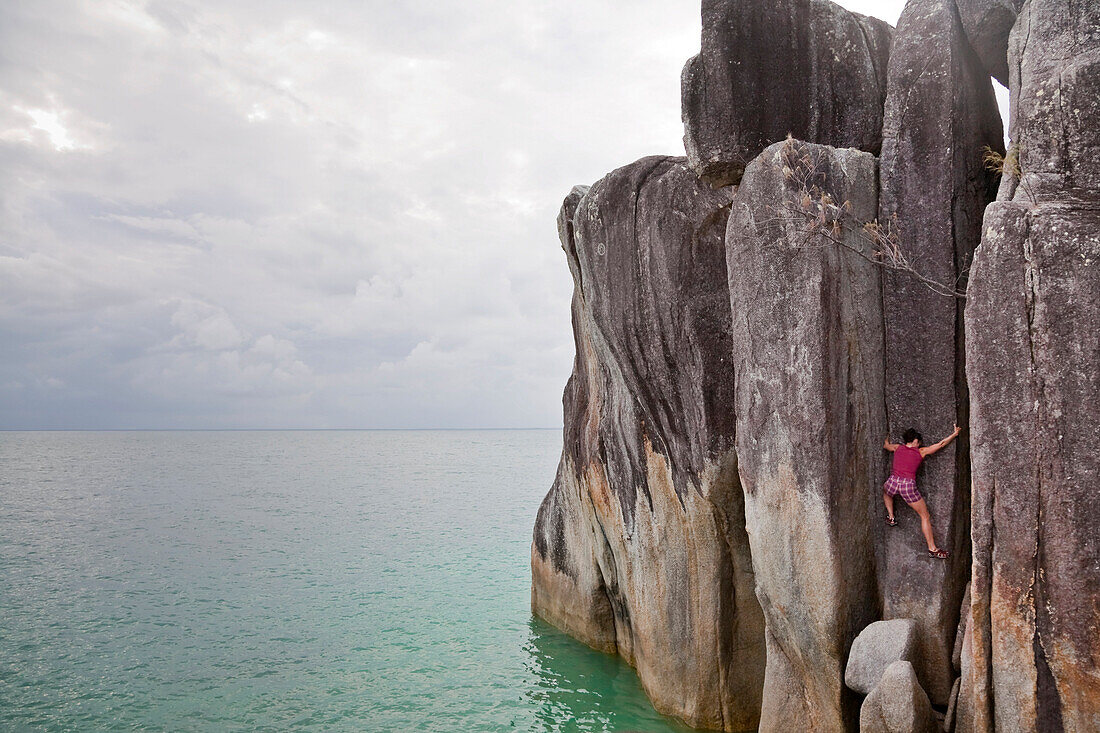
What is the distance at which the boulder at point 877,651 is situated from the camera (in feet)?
27.6

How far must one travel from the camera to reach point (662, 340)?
485 inches

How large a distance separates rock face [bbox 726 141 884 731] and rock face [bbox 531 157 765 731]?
1.95m

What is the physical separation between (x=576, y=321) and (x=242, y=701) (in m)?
11.0

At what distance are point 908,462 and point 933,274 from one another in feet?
7.81

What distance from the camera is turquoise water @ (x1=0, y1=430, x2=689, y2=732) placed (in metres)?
14.6

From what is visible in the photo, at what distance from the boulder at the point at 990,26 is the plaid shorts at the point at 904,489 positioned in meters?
5.30

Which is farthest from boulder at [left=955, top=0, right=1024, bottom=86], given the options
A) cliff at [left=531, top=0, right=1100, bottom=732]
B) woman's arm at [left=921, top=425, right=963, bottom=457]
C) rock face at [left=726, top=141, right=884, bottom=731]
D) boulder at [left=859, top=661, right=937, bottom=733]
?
boulder at [left=859, top=661, right=937, bottom=733]

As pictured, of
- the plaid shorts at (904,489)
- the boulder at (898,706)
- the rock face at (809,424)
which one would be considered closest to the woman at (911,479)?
the plaid shorts at (904,489)

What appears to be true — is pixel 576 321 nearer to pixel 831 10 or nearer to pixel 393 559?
pixel 831 10

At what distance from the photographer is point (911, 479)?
8969mm

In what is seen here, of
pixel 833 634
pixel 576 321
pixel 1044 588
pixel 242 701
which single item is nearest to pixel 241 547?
pixel 242 701

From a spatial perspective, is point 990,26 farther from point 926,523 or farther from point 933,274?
point 926,523

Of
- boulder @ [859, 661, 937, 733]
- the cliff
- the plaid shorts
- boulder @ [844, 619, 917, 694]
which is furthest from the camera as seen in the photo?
the plaid shorts

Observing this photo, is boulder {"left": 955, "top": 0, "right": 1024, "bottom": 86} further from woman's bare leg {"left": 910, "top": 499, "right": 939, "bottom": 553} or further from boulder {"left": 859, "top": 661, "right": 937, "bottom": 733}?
boulder {"left": 859, "top": 661, "right": 937, "bottom": 733}
